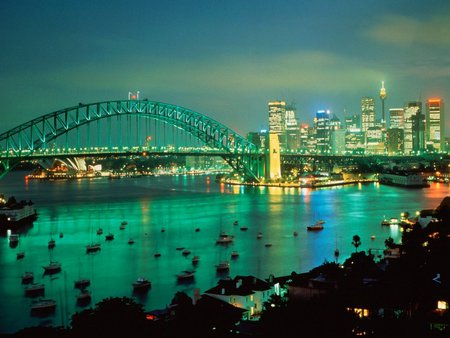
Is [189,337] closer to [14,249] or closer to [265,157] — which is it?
[14,249]

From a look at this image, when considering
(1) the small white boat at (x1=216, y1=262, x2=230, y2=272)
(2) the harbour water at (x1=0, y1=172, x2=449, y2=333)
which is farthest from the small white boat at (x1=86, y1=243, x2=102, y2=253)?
(1) the small white boat at (x1=216, y1=262, x2=230, y2=272)

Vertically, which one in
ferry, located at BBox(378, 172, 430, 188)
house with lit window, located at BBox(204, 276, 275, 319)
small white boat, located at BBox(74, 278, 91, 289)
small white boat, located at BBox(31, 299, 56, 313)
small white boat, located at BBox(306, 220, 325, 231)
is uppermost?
ferry, located at BBox(378, 172, 430, 188)

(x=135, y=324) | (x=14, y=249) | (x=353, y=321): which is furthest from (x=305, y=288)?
(x=14, y=249)

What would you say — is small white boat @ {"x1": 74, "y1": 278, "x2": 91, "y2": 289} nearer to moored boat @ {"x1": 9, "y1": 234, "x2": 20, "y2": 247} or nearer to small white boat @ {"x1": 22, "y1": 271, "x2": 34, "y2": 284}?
small white boat @ {"x1": 22, "y1": 271, "x2": 34, "y2": 284}

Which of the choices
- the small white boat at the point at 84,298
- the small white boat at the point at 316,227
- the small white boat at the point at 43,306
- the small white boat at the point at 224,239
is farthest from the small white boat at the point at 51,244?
the small white boat at the point at 316,227

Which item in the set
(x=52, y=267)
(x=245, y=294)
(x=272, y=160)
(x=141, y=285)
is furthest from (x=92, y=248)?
(x=272, y=160)
